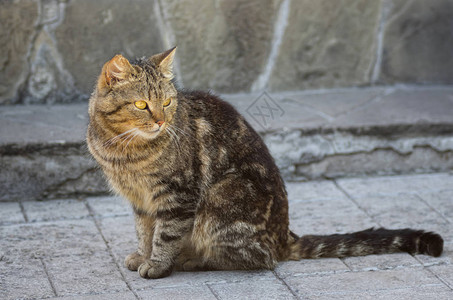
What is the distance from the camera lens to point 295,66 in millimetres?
5730

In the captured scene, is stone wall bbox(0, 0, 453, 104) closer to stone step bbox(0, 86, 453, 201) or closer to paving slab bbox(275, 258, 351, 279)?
stone step bbox(0, 86, 453, 201)

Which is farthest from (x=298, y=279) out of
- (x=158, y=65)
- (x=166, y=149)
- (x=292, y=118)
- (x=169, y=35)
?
(x=169, y=35)

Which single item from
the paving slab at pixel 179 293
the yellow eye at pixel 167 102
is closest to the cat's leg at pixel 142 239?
the paving slab at pixel 179 293

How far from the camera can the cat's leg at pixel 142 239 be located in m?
3.70

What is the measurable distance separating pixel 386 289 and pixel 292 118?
1.96 meters

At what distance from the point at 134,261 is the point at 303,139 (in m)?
1.84

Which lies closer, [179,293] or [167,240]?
[179,293]

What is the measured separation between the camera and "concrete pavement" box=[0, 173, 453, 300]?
3.46 metres

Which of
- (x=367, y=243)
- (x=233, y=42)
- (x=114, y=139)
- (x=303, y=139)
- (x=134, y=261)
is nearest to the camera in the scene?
(x=114, y=139)

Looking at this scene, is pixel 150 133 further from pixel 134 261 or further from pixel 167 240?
pixel 134 261

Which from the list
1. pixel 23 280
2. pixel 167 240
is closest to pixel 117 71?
pixel 167 240

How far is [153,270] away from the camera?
3.56m

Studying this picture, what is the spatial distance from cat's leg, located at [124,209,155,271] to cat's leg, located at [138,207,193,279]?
0.35 feet

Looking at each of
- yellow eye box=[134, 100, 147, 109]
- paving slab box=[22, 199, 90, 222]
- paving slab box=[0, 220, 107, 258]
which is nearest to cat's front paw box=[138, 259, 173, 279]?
paving slab box=[0, 220, 107, 258]
